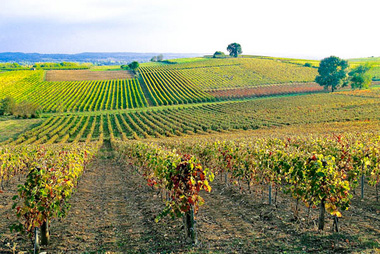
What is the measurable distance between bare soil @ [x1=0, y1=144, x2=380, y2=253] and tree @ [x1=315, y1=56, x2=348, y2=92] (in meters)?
79.3

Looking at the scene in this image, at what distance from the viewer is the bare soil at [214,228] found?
9.09m

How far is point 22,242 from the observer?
31.7 feet

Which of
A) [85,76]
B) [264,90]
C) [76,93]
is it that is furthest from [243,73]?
[85,76]

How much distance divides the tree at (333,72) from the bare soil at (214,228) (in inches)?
3121

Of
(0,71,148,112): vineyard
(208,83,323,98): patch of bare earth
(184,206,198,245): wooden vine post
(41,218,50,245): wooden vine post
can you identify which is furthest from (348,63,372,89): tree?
(41,218,50,245): wooden vine post

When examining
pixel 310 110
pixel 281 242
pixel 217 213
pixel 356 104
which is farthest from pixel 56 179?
pixel 356 104

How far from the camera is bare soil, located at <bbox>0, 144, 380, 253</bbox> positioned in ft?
29.8

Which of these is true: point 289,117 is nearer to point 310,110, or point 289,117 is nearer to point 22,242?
point 310,110

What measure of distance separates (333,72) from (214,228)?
90.0m

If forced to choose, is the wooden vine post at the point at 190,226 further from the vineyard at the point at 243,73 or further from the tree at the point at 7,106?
the vineyard at the point at 243,73

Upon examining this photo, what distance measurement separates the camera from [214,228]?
10.7 meters

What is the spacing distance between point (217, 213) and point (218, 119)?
49388 millimetres

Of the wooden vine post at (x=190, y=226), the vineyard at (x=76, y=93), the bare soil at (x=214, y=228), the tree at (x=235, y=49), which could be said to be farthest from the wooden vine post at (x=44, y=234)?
the tree at (x=235, y=49)

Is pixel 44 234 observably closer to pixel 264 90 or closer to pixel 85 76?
pixel 264 90
